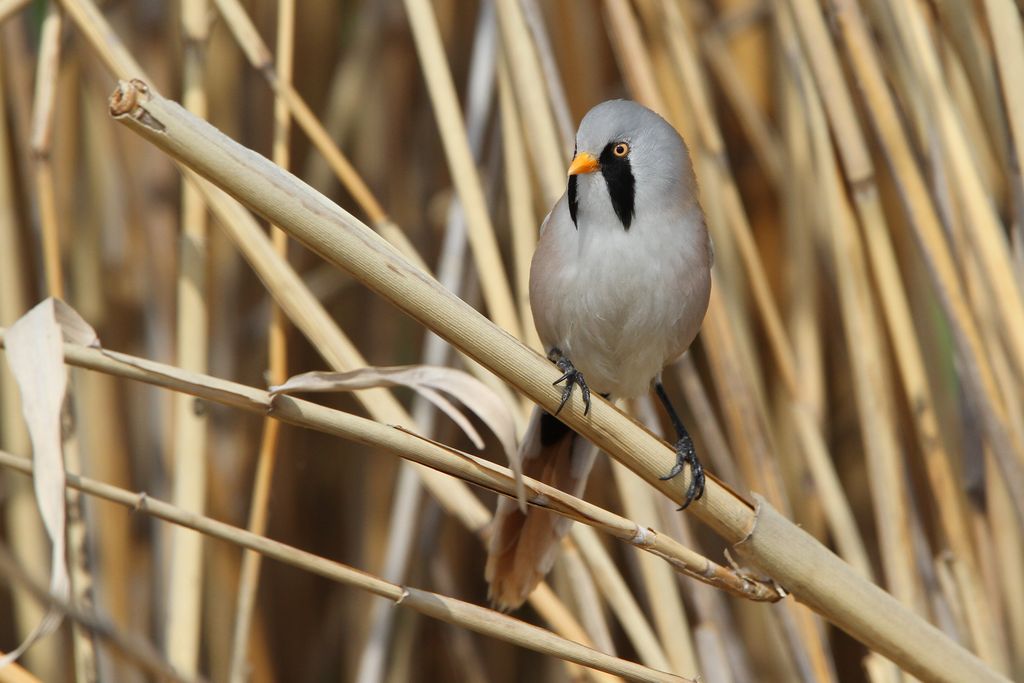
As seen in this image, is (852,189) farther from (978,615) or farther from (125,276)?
(125,276)

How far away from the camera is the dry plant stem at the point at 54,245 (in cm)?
123

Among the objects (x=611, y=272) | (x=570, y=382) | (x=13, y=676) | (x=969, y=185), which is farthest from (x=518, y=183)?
(x=13, y=676)

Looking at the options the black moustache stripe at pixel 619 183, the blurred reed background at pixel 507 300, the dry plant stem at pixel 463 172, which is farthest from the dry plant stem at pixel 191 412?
the black moustache stripe at pixel 619 183

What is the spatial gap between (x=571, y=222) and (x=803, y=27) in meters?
0.39

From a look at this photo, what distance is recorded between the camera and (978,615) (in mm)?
1349

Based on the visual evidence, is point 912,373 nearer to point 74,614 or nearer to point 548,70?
point 548,70

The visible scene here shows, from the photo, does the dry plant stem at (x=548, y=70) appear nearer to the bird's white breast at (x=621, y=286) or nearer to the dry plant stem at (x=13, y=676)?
the bird's white breast at (x=621, y=286)

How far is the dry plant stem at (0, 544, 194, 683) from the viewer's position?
2.49 feet

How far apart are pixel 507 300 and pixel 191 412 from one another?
0.43 m

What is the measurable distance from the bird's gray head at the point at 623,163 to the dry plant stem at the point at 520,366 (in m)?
0.40

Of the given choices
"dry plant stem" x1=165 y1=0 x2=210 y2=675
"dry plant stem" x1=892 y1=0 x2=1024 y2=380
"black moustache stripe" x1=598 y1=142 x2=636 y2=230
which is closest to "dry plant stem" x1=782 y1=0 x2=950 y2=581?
"dry plant stem" x1=892 y1=0 x2=1024 y2=380

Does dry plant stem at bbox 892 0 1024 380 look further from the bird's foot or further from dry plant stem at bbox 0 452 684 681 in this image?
dry plant stem at bbox 0 452 684 681

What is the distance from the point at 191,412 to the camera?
1.39m

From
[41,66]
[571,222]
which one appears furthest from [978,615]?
[41,66]
